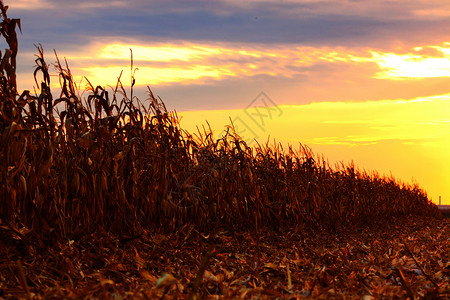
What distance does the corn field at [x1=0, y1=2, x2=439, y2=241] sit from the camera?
3363mm

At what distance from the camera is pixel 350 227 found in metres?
7.08

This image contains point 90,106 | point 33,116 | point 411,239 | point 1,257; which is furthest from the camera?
point 411,239

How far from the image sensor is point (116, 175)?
3842 millimetres

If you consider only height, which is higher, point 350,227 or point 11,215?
point 11,215

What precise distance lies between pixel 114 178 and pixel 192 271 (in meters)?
0.95

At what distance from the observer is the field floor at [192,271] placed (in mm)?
2574

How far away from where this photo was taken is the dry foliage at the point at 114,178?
11.0 ft

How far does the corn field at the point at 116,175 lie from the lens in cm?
336

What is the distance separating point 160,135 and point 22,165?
184cm

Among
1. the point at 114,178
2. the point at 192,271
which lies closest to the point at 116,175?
the point at 114,178

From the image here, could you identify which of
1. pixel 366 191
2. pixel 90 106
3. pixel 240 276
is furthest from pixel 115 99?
pixel 366 191

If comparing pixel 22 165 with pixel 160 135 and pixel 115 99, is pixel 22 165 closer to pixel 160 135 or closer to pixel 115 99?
pixel 115 99

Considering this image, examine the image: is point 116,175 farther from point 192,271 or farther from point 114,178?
point 192,271

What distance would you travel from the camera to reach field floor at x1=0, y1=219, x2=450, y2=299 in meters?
2.57
